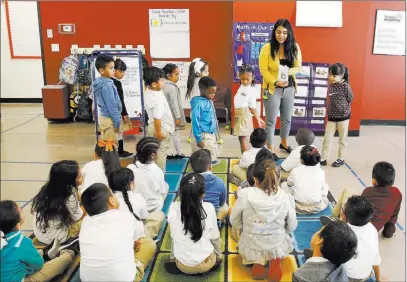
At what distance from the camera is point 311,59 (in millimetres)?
5621

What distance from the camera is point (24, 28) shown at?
7.79m

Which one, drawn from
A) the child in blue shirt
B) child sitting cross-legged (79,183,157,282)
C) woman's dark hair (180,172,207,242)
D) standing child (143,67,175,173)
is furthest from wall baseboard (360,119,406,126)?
the child in blue shirt

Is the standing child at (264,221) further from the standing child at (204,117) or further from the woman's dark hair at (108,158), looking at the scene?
the standing child at (204,117)

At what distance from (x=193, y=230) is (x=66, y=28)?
5.25 meters

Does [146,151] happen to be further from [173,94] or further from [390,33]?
[390,33]

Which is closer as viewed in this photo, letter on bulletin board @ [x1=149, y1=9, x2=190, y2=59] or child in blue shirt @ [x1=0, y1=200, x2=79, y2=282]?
child in blue shirt @ [x1=0, y1=200, x2=79, y2=282]

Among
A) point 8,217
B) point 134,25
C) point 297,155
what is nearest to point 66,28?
point 134,25

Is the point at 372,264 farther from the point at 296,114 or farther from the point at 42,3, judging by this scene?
the point at 42,3

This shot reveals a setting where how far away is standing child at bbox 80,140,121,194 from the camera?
321 centimetres

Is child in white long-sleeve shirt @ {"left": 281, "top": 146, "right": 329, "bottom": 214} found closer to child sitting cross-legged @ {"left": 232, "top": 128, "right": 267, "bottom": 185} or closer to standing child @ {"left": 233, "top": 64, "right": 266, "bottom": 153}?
child sitting cross-legged @ {"left": 232, "top": 128, "right": 267, "bottom": 185}

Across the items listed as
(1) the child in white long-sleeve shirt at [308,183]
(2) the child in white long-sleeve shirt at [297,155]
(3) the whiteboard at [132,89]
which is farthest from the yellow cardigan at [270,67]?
(3) the whiteboard at [132,89]

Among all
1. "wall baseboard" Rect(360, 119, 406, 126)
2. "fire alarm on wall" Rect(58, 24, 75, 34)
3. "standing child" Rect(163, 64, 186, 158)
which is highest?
"fire alarm on wall" Rect(58, 24, 75, 34)

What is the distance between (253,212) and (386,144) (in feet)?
12.1

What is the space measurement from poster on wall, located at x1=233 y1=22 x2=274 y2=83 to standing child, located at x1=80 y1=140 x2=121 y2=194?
2.82 meters
